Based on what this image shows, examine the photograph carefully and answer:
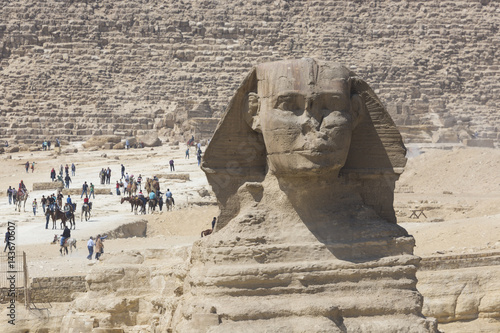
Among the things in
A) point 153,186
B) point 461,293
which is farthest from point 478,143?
point 461,293

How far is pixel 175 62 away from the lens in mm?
102062

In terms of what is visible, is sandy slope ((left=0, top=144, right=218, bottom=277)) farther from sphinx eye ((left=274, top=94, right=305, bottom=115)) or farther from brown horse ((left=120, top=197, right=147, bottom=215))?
sphinx eye ((left=274, top=94, right=305, bottom=115))

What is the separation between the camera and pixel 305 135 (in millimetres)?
6855

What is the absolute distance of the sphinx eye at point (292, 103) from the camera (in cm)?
692

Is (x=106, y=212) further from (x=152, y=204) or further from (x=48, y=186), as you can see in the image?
(x=48, y=186)

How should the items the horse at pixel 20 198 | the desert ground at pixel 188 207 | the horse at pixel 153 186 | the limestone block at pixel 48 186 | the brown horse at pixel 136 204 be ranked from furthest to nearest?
the limestone block at pixel 48 186 → the horse at pixel 153 186 → the horse at pixel 20 198 → the brown horse at pixel 136 204 → the desert ground at pixel 188 207

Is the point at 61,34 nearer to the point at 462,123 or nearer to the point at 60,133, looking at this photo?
the point at 60,133

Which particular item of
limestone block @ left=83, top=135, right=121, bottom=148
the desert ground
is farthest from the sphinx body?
limestone block @ left=83, top=135, right=121, bottom=148

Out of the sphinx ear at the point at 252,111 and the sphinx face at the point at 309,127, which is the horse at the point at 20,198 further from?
the sphinx face at the point at 309,127

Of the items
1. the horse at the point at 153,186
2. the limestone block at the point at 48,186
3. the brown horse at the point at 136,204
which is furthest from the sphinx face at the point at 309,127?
the limestone block at the point at 48,186

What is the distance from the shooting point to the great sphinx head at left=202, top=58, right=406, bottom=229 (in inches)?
271

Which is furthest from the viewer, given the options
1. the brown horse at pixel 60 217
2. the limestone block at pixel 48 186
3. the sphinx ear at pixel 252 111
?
the limestone block at pixel 48 186

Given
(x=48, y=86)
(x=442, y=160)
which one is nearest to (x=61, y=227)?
(x=442, y=160)

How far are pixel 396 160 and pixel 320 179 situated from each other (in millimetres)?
521
